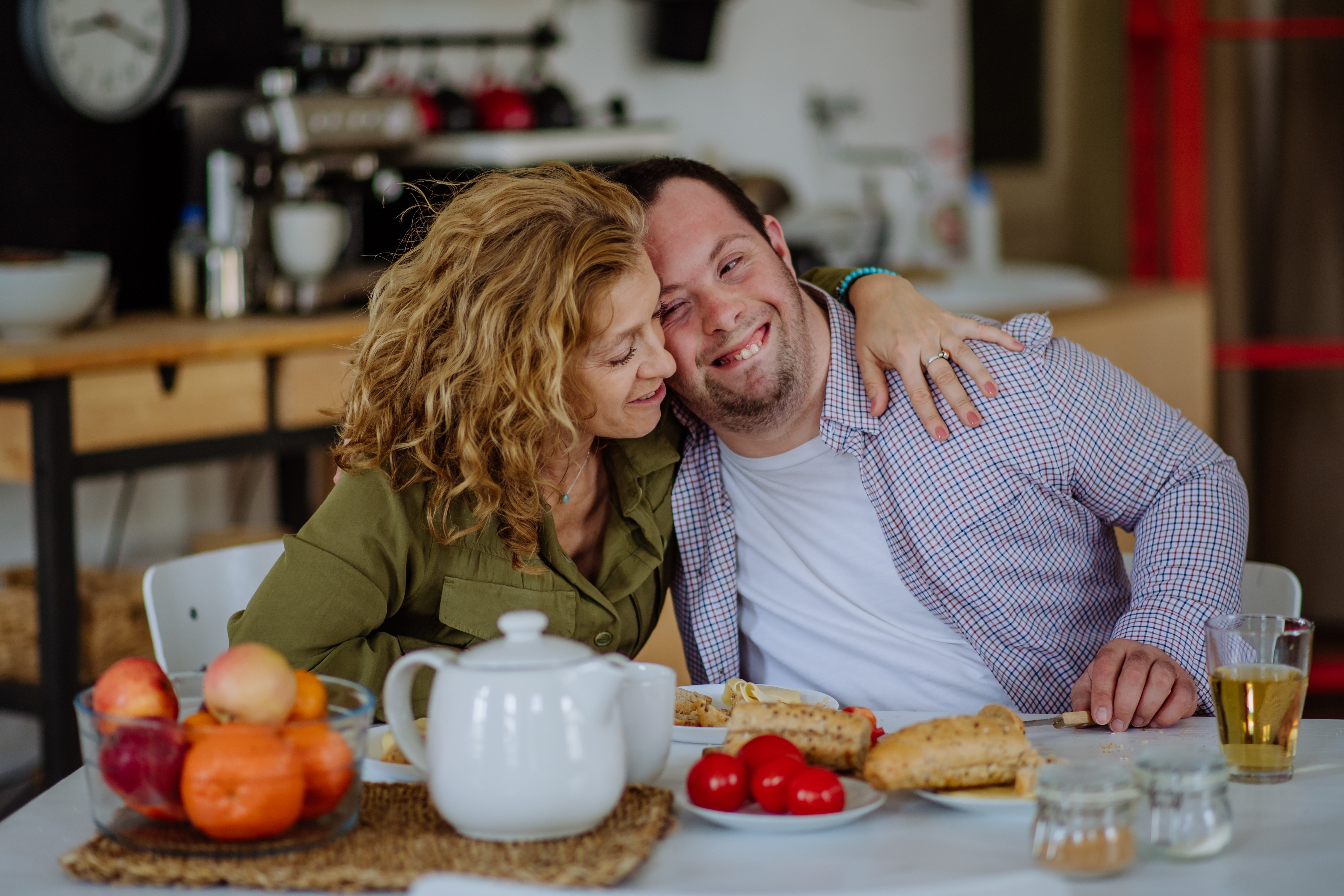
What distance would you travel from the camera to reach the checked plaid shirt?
154 cm

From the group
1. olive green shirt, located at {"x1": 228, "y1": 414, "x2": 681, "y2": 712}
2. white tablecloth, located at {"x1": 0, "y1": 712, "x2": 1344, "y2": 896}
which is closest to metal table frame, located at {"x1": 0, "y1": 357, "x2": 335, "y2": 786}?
olive green shirt, located at {"x1": 228, "y1": 414, "x2": 681, "y2": 712}

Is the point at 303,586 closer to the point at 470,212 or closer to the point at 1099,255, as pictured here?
the point at 470,212

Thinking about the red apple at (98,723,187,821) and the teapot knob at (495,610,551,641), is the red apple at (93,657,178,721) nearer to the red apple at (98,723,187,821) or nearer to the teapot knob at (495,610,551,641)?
the red apple at (98,723,187,821)

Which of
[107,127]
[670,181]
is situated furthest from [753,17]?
[670,181]

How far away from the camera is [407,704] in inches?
37.4

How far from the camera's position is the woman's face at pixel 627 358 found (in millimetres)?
1430

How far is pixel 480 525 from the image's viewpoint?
1366 mm

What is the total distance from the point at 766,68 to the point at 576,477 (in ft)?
10.6

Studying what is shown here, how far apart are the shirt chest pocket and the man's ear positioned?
1.66 feet

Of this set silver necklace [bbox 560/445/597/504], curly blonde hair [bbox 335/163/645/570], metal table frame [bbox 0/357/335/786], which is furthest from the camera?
metal table frame [bbox 0/357/335/786]

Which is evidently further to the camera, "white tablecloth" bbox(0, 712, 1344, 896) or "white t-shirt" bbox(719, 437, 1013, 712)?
"white t-shirt" bbox(719, 437, 1013, 712)

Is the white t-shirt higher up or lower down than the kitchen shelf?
lower down

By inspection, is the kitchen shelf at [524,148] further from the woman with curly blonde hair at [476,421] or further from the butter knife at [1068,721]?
the butter knife at [1068,721]

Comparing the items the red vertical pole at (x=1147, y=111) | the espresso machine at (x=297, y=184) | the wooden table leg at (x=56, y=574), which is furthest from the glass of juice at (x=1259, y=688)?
the red vertical pole at (x=1147, y=111)
